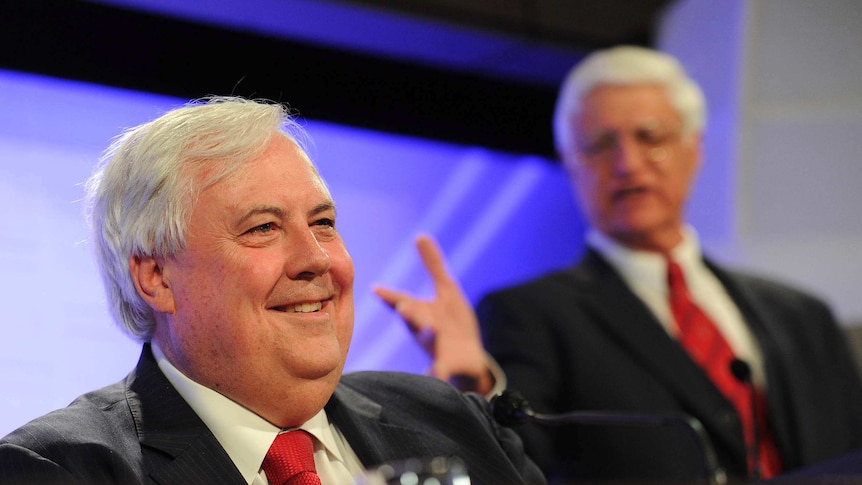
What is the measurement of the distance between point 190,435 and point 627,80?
6.57 ft

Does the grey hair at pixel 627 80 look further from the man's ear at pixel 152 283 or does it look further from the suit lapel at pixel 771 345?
the man's ear at pixel 152 283

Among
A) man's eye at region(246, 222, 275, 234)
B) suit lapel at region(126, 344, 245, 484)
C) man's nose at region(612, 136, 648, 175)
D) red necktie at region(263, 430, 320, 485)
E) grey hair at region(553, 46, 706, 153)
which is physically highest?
grey hair at region(553, 46, 706, 153)

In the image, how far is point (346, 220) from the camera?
3.93 metres

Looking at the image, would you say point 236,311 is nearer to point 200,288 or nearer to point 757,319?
point 200,288

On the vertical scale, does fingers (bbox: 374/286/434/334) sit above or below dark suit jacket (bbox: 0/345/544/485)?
above

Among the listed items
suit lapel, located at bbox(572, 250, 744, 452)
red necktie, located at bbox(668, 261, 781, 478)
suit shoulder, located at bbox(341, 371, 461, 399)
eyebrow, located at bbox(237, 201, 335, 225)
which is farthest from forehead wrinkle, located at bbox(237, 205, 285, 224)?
red necktie, located at bbox(668, 261, 781, 478)

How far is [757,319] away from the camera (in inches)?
116

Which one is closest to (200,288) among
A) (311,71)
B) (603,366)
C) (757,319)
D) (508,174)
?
(603,366)

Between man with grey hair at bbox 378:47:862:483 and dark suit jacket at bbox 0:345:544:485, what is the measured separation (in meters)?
0.43

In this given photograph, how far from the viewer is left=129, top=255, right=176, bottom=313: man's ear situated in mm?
1727

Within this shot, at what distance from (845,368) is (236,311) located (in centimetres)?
201

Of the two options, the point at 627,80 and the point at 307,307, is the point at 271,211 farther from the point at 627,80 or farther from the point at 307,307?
the point at 627,80

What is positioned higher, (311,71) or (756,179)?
(311,71)

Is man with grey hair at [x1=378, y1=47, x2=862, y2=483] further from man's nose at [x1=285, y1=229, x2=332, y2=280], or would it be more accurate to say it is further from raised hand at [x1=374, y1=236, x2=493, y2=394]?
man's nose at [x1=285, y1=229, x2=332, y2=280]
